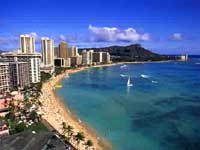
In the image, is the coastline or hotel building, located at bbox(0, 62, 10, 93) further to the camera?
hotel building, located at bbox(0, 62, 10, 93)

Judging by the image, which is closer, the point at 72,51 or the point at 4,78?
the point at 4,78

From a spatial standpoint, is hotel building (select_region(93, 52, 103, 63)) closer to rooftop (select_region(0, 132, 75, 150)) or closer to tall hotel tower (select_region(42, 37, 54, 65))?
tall hotel tower (select_region(42, 37, 54, 65))

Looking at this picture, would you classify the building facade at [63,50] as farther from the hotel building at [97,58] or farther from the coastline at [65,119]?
the coastline at [65,119]

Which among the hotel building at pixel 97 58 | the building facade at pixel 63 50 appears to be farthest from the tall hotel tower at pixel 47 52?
the hotel building at pixel 97 58

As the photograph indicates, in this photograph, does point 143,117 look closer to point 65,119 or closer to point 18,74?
point 65,119

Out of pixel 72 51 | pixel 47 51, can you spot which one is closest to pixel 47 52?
pixel 47 51

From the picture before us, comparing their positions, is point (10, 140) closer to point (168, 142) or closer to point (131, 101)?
point (168, 142)

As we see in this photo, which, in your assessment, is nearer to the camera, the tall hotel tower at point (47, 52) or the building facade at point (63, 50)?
→ the tall hotel tower at point (47, 52)

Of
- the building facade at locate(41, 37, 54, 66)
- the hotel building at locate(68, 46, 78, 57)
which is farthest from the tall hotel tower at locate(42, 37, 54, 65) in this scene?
the hotel building at locate(68, 46, 78, 57)

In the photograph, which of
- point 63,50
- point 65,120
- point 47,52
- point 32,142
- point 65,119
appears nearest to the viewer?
point 32,142

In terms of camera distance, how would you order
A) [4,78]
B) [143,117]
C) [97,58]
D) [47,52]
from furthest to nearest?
[97,58] < [47,52] < [4,78] < [143,117]

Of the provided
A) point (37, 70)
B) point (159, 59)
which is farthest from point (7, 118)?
point (159, 59)
